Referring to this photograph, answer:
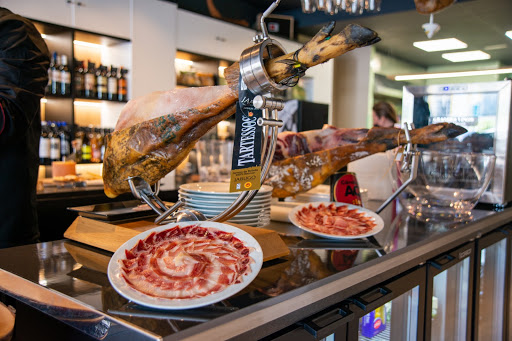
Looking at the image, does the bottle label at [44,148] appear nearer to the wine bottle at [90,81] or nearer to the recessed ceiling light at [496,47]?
the wine bottle at [90,81]

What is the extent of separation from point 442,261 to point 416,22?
483 cm

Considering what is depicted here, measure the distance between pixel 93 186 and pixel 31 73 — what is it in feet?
5.99

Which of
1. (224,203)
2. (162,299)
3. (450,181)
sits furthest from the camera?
(450,181)

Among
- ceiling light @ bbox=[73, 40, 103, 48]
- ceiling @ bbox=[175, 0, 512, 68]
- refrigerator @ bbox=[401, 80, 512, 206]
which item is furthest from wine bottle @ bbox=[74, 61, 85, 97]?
refrigerator @ bbox=[401, 80, 512, 206]

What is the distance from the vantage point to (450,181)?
1.63 m

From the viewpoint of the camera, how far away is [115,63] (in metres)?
4.02

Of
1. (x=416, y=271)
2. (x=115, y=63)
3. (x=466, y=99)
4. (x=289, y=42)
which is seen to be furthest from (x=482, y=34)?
(x=416, y=271)

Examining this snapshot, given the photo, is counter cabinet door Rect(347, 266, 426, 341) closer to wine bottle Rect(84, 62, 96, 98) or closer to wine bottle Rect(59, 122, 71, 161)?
wine bottle Rect(59, 122, 71, 161)

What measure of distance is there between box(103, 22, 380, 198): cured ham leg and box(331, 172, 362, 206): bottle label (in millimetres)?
612

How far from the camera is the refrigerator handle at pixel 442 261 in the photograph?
3.92ft

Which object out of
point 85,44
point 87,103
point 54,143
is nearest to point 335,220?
point 54,143

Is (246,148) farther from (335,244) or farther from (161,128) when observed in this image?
(335,244)

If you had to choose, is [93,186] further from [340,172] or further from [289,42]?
[289,42]

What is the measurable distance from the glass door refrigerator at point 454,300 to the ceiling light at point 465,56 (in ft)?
16.3
